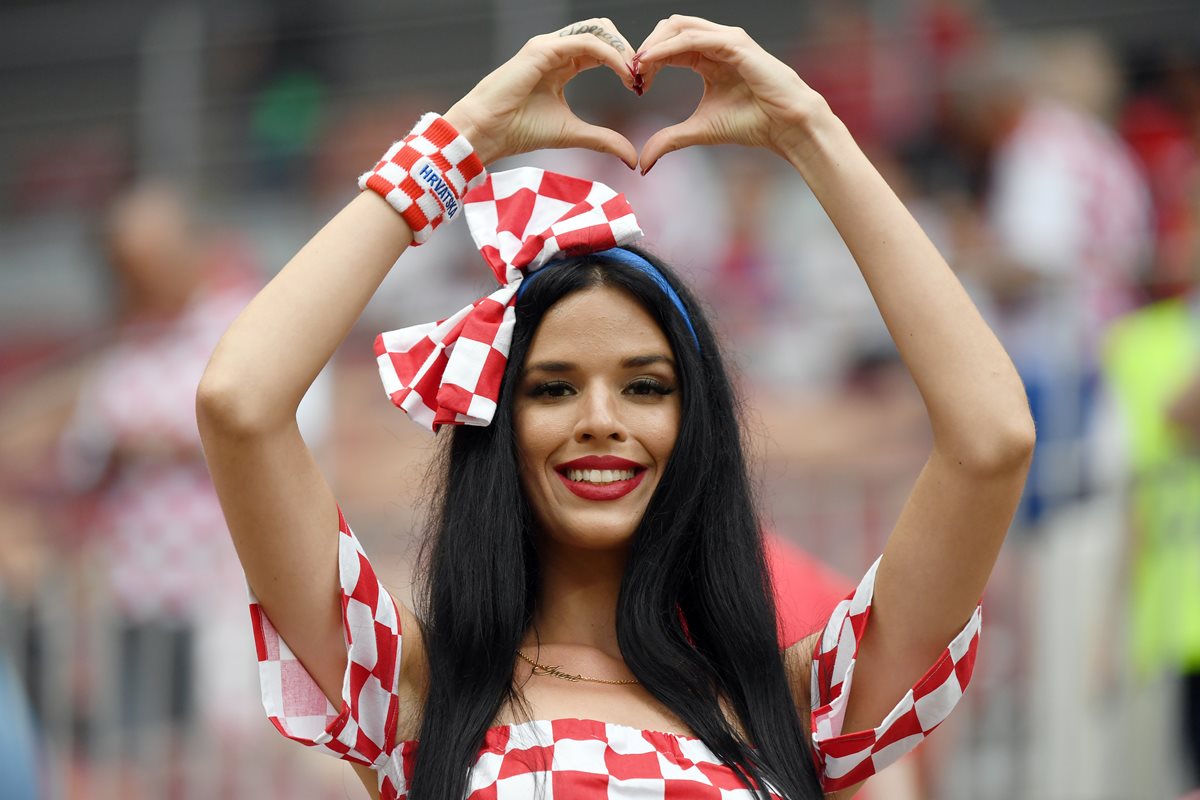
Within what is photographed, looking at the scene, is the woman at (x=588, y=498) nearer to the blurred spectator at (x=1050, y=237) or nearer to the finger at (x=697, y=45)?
the finger at (x=697, y=45)

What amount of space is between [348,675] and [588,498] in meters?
0.46

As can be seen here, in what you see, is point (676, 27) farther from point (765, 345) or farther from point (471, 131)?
point (765, 345)

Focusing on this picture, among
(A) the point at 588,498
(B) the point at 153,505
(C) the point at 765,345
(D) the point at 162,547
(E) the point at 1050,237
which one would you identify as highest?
(E) the point at 1050,237

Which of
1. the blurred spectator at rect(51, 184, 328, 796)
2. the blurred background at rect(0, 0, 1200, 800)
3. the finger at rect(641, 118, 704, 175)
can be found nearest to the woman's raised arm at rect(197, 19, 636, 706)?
the finger at rect(641, 118, 704, 175)

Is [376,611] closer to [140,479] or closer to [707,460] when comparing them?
[707,460]

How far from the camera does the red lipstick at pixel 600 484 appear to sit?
9.46 ft

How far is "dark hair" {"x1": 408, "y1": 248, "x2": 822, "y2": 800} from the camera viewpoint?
9.29 ft

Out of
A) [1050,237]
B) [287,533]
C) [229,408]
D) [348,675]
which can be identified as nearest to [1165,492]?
[1050,237]

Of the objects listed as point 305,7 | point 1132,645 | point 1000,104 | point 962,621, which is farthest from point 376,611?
point 305,7

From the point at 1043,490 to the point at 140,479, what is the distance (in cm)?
288

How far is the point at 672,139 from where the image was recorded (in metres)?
2.89

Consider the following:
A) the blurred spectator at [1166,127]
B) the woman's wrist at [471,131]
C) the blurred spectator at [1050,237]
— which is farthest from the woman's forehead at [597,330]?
the blurred spectator at [1166,127]

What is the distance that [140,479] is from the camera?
237 inches

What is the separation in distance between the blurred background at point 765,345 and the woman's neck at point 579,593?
0.47 meters
